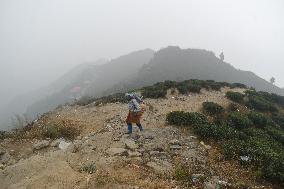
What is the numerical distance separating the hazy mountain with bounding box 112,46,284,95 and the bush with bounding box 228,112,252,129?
2582 inches

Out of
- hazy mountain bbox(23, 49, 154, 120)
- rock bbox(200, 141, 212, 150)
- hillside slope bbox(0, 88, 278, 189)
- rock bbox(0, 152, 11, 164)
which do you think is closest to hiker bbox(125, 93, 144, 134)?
hillside slope bbox(0, 88, 278, 189)

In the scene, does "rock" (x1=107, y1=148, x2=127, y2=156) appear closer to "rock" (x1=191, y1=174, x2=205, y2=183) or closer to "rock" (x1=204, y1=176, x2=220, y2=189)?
"rock" (x1=191, y1=174, x2=205, y2=183)

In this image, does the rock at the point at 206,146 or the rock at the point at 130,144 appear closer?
the rock at the point at 130,144

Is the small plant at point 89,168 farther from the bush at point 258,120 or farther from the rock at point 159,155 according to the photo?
the bush at point 258,120

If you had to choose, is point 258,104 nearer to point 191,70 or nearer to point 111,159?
point 111,159

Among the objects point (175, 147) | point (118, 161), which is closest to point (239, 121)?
point (175, 147)

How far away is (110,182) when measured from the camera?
12094 mm

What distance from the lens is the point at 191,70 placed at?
321 ft

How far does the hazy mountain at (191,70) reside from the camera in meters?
92.9

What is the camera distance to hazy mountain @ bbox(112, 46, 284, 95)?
9288 cm

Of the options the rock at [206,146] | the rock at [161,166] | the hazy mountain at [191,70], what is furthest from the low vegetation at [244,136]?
the hazy mountain at [191,70]

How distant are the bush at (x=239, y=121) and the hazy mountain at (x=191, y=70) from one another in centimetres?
6558

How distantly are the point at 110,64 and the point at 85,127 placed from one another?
489 ft

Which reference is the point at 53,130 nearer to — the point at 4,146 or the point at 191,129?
the point at 4,146
